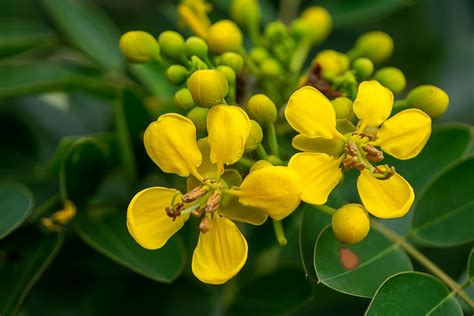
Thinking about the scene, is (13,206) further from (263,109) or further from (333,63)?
(333,63)

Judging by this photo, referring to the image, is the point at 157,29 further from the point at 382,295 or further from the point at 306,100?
the point at 382,295

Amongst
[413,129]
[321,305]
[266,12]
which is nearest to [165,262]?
[413,129]

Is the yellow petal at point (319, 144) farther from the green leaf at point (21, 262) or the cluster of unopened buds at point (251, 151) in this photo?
the green leaf at point (21, 262)

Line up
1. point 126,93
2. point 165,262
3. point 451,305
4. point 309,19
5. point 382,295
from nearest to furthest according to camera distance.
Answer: point 382,295 < point 451,305 < point 165,262 < point 126,93 < point 309,19

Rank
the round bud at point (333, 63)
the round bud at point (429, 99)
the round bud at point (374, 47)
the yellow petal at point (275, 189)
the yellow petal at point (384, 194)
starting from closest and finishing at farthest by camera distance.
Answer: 1. the yellow petal at point (275, 189)
2. the yellow petal at point (384, 194)
3. the round bud at point (429, 99)
4. the round bud at point (333, 63)
5. the round bud at point (374, 47)

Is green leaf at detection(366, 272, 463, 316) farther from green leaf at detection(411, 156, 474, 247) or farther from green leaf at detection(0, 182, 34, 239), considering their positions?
green leaf at detection(0, 182, 34, 239)

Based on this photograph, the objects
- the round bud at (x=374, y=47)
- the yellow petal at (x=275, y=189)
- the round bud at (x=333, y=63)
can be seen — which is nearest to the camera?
the yellow petal at (x=275, y=189)

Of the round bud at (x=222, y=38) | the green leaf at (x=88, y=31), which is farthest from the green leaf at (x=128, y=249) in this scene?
the green leaf at (x=88, y=31)

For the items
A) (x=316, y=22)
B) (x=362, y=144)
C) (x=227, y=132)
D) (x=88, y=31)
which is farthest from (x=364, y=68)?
(x=88, y=31)
